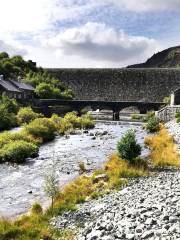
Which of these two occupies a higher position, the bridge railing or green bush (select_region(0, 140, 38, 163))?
the bridge railing

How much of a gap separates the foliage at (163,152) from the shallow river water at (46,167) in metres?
2.19

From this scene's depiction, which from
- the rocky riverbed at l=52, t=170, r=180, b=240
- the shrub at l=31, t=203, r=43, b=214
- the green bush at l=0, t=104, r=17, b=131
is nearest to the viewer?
the rocky riverbed at l=52, t=170, r=180, b=240

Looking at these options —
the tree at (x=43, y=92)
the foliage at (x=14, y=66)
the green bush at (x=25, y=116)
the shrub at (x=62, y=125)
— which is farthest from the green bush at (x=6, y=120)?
the foliage at (x=14, y=66)

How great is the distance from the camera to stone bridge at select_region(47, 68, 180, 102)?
545 feet

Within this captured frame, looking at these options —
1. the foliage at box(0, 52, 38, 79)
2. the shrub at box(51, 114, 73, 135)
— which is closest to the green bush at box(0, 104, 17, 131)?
the shrub at box(51, 114, 73, 135)

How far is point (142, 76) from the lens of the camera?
17225 cm

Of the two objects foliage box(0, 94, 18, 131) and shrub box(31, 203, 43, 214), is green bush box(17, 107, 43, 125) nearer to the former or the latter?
foliage box(0, 94, 18, 131)

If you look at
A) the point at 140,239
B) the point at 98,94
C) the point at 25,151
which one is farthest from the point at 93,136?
the point at 98,94

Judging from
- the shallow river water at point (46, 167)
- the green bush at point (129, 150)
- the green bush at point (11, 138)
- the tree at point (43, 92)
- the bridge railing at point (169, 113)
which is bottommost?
the shallow river water at point (46, 167)

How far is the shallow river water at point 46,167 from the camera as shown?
32531 mm

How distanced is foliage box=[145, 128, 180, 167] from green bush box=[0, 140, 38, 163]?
41.2 feet

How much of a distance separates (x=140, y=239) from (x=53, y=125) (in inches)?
2370

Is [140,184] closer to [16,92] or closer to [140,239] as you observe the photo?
[140,239]

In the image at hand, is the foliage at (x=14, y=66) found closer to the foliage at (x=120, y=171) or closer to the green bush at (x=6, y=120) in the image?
the green bush at (x=6, y=120)
